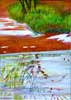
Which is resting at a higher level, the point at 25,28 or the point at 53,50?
the point at 25,28

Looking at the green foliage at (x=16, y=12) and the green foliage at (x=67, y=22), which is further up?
the green foliage at (x=16, y=12)

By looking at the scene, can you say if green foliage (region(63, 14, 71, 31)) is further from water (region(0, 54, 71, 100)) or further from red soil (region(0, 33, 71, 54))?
water (region(0, 54, 71, 100))

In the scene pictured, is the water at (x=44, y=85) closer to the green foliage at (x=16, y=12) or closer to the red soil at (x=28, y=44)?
the red soil at (x=28, y=44)

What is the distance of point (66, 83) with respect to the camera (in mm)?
1477

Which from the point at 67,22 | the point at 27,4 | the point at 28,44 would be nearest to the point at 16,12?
the point at 27,4

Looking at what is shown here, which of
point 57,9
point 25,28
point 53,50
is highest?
point 57,9

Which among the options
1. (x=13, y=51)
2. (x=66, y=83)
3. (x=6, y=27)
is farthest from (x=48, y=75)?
(x=6, y=27)

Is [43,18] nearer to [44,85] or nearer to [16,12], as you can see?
[16,12]

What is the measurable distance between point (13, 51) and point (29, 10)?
1.00 feet

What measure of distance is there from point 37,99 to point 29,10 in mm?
608

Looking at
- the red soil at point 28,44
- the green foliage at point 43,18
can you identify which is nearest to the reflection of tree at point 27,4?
the green foliage at point 43,18

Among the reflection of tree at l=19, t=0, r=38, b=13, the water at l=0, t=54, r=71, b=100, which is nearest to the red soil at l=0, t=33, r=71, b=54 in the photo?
the water at l=0, t=54, r=71, b=100

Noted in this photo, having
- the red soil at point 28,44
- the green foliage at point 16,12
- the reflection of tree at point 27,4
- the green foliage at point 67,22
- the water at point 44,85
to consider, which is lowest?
the water at point 44,85

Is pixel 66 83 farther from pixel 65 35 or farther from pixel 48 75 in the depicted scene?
pixel 65 35
